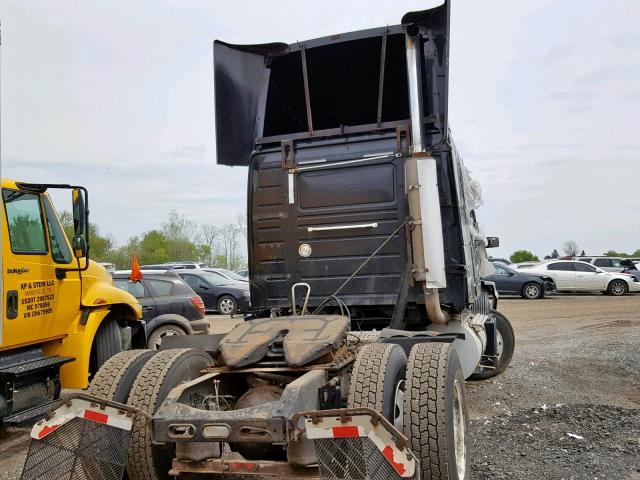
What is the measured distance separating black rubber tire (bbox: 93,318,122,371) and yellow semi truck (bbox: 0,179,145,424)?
11 millimetres

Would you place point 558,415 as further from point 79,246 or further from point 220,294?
point 220,294

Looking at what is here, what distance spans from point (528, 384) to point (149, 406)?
543 centimetres

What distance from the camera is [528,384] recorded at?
7578 mm

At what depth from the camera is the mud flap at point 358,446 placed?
281 cm

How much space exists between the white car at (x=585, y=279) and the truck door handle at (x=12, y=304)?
2160cm

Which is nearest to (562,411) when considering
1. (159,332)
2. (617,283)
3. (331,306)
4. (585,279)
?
(331,306)

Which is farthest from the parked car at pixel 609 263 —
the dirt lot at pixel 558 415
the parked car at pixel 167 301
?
the parked car at pixel 167 301

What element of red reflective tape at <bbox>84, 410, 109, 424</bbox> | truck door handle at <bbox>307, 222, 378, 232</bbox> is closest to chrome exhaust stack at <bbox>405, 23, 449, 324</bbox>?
truck door handle at <bbox>307, 222, 378, 232</bbox>

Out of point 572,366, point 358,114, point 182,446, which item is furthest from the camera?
point 572,366

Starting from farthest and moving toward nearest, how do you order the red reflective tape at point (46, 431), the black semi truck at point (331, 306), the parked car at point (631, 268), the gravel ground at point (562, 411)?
the parked car at point (631, 268) < the gravel ground at point (562, 411) < the red reflective tape at point (46, 431) < the black semi truck at point (331, 306)

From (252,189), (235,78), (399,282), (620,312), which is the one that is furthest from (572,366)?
(620,312)

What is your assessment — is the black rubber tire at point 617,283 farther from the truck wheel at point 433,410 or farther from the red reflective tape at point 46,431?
the red reflective tape at point 46,431

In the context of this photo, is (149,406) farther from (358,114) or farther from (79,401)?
(358,114)

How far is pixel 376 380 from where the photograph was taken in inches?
137
